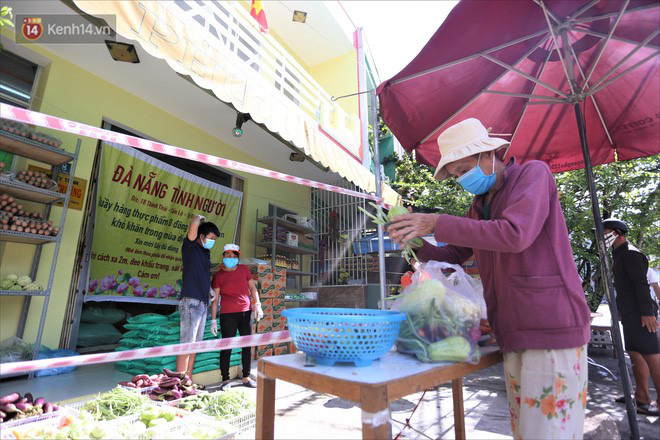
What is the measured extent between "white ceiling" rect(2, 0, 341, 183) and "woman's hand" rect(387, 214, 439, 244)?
175 inches

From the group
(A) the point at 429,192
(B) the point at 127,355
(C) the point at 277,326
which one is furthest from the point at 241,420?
(A) the point at 429,192

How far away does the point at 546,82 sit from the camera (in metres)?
3.24

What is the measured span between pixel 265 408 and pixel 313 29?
34.8ft

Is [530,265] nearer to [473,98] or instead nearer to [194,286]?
[473,98]

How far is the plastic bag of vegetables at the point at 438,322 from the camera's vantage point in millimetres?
1303

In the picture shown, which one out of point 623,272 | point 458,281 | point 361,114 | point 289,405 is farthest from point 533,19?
point 361,114

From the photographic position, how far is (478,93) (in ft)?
10.4

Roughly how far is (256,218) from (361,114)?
201 inches

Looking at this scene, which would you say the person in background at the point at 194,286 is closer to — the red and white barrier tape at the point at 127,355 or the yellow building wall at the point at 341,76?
the red and white barrier tape at the point at 127,355

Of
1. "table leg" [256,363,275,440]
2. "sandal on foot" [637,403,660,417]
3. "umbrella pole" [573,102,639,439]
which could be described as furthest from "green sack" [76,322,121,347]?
"sandal on foot" [637,403,660,417]

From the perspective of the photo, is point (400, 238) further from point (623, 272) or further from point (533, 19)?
point (623, 272)

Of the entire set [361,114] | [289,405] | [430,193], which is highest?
[361,114]

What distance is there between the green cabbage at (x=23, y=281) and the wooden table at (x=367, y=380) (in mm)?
4211

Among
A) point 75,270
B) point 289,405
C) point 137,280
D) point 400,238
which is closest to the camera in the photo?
point 400,238
